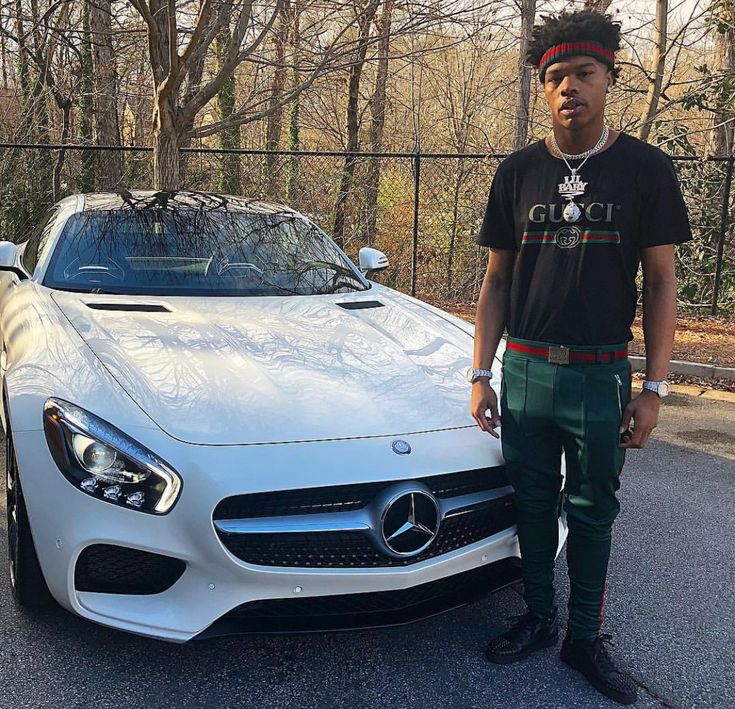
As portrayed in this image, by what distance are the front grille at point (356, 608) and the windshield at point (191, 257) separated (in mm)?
1752

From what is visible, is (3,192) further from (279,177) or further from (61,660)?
(61,660)

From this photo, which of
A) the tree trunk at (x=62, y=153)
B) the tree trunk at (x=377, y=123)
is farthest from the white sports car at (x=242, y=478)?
the tree trunk at (x=62, y=153)

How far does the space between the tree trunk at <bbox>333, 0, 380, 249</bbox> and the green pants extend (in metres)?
5.67

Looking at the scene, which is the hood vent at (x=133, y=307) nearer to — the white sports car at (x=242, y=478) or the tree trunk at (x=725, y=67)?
the white sports car at (x=242, y=478)

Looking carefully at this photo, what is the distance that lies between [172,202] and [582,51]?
2.66 metres

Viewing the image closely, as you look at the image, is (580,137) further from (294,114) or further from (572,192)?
(294,114)

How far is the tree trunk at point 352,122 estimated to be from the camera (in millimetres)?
7431

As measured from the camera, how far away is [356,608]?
2.16 m

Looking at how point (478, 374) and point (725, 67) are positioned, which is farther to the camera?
point (725, 67)

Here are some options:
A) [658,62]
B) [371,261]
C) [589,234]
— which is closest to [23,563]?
[589,234]

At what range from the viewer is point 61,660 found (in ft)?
7.42

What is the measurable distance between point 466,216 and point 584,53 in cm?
871

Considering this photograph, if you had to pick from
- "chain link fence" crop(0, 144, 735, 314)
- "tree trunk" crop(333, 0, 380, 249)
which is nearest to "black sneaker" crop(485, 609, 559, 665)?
"tree trunk" crop(333, 0, 380, 249)

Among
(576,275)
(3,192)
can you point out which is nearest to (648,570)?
(576,275)
